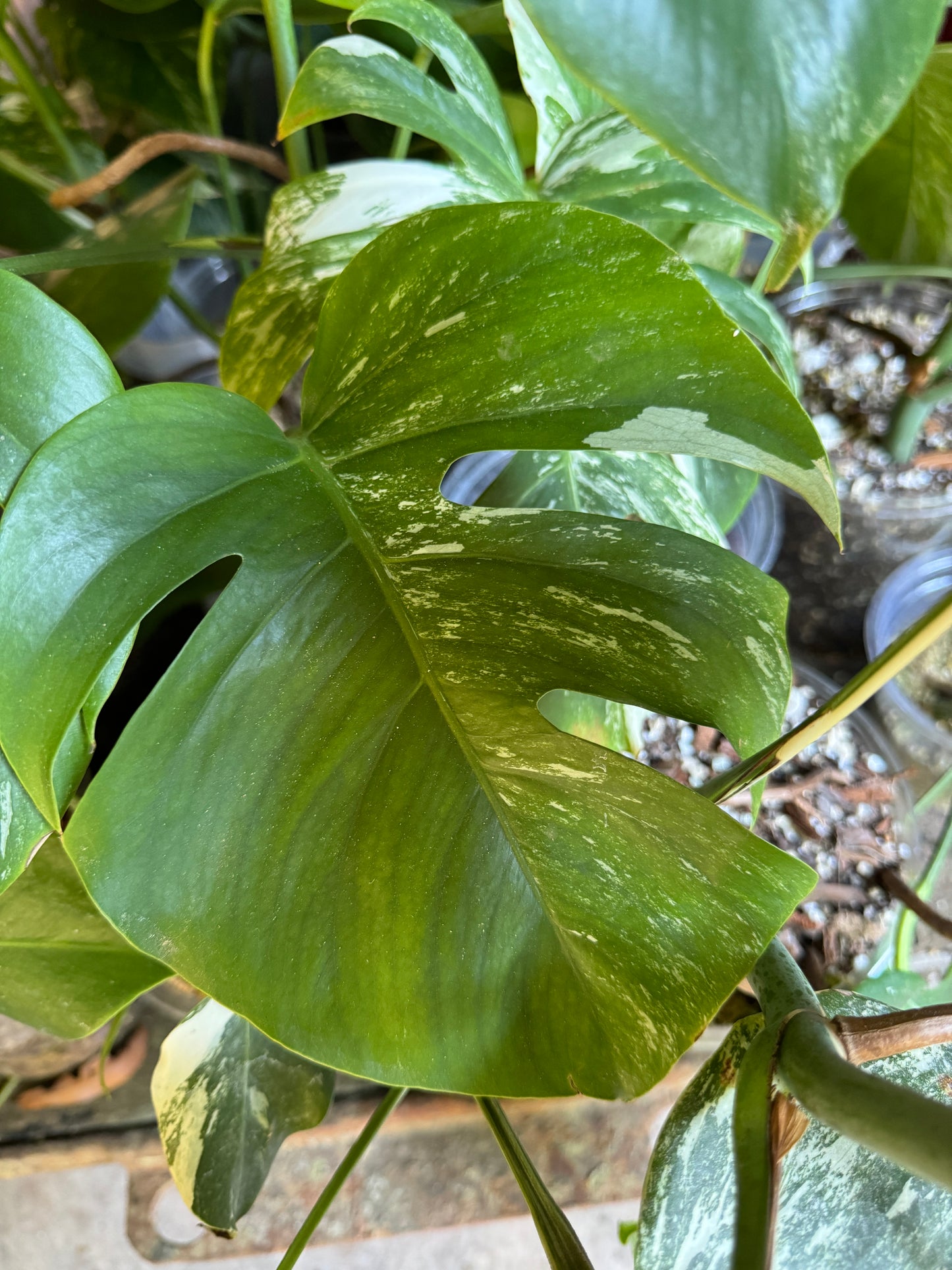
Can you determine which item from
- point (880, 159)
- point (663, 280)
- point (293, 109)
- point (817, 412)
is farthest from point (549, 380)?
point (817, 412)

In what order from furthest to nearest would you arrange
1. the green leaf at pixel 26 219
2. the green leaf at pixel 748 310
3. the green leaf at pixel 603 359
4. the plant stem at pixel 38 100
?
the green leaf at pixel 26 219 < the plant stem at pixel 38 100 < the green leaf at pixel 748 310 < the green leaf at pixel 603 359

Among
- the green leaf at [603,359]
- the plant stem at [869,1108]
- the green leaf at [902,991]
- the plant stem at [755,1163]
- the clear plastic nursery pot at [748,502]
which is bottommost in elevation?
the green leaf at [902,991]

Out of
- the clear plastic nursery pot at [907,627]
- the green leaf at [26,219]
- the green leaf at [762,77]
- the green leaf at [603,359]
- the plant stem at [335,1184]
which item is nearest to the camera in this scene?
the green leaf at [762,77]

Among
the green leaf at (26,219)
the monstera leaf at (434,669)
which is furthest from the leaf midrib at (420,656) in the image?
the green leaf at (26,219)

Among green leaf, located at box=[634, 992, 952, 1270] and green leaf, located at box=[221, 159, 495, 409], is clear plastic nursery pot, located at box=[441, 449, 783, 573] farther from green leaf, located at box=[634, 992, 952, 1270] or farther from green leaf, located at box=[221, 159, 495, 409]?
green leaf, located at box=[634, 992, 952, 1270]

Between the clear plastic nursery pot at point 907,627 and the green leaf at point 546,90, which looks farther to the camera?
the clear plastic nursery pot at point 907,627

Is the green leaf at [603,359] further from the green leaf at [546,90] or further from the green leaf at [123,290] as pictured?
the green leaf at [123,290]

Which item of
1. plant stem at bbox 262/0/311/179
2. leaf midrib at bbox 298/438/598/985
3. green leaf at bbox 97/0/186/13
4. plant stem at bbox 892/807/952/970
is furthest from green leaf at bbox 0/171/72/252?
plant stem at bbox 892/807/952/970

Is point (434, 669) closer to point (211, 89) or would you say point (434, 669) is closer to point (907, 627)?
point (211, 89)
